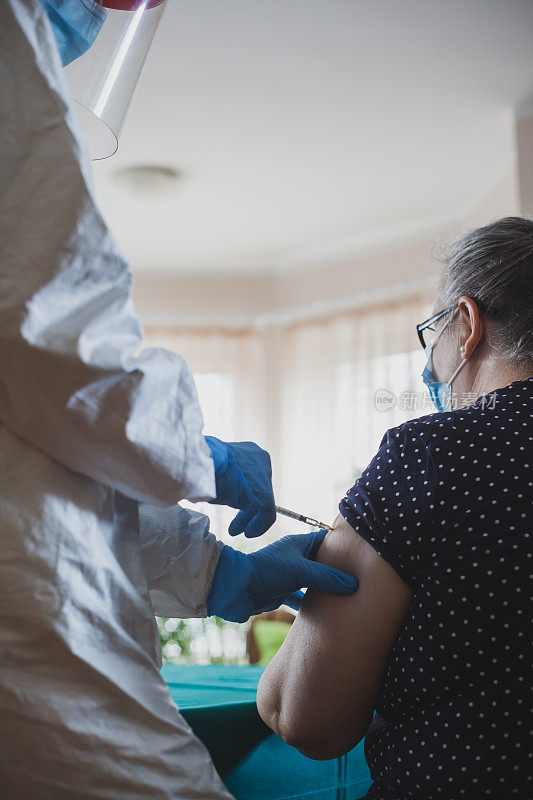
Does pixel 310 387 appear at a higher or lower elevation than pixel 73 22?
lower

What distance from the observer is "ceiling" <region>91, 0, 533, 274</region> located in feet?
7.70

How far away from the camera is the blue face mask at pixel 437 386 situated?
3.97ft

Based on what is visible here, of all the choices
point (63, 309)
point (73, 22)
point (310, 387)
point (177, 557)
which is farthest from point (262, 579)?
point (310, 387)

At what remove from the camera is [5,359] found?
653 millimetres

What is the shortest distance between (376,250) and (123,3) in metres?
3.22

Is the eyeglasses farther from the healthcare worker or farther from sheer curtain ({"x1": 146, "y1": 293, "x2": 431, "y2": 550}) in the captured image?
sheer curtain ({"x1": 146, "y1": 293, "x2": 431, "y2": 550})

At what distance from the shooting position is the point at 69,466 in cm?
69

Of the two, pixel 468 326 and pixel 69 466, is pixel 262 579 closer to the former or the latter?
pixel 69 466

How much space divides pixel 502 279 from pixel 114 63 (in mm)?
678

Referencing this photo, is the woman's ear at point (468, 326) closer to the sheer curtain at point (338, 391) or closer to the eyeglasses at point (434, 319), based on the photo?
the eyeglasses at point (434, 319)

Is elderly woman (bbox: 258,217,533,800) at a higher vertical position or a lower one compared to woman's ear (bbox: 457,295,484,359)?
lower

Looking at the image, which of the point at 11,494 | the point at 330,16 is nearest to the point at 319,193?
the point at 330,16

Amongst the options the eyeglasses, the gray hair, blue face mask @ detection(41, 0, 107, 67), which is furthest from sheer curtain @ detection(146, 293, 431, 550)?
blue face mask @ detection(41, 0, 107, 67)

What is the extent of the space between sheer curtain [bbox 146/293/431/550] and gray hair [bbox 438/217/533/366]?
2505mm
